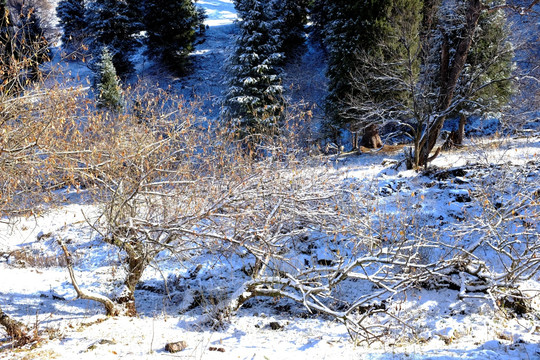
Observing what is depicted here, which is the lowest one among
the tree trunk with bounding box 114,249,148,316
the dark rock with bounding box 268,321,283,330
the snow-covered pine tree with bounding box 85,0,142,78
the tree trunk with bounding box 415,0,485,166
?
the dark rock with bounding box 268,321,283,330

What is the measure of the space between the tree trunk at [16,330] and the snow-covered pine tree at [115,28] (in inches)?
785

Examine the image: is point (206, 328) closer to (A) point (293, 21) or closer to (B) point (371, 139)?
(B) point (371, 139)

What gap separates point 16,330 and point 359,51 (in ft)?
46.5

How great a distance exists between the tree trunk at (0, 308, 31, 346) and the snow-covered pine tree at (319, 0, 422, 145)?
11666 mm

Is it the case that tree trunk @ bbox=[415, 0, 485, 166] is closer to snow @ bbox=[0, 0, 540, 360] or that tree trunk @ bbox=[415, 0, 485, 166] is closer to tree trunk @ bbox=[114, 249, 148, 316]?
snow @ bbox=[0, 0, 540, 360]

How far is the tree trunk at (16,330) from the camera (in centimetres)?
449

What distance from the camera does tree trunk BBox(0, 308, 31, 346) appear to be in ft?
14.7

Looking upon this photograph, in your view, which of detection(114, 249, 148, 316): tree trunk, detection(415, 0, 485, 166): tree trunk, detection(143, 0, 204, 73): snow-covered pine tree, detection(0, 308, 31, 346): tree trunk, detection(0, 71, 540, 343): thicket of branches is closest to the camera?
detection(0, 308, 31, 346): tree trunk

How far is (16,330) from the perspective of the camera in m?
4.56

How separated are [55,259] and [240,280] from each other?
4479 millimetres

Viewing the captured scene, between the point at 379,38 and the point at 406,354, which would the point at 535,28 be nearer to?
the point at 379,38

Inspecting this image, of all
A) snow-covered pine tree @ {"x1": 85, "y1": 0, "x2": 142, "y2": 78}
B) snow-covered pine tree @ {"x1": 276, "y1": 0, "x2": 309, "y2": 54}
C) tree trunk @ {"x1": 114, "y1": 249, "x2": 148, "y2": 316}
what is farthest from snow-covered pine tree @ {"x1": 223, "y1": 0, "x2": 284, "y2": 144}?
tree trunk @ {"x1": 114, "y1": 249, "x2": 148, "y2": 316}

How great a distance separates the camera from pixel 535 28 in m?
23.0

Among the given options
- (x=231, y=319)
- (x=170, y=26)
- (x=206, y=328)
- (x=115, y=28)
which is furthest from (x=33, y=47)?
(x=115, y=28)
